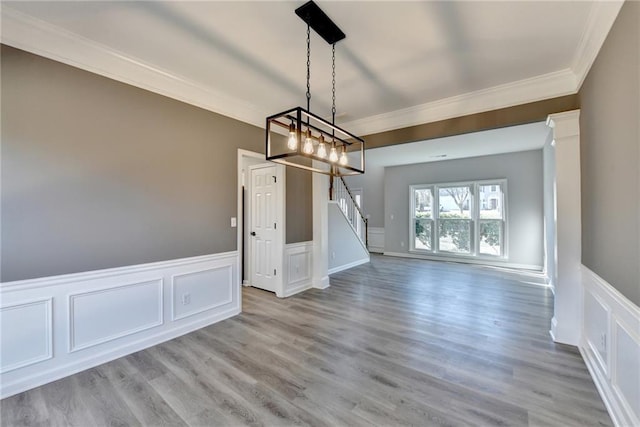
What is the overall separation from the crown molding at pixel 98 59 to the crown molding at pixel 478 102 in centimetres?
216

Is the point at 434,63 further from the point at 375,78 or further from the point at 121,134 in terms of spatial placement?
the point at 121,134

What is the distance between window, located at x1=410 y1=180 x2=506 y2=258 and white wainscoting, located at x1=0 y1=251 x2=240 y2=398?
614 centimetres

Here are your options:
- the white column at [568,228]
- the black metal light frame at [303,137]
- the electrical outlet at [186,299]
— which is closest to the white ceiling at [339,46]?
the white column at [568,228]

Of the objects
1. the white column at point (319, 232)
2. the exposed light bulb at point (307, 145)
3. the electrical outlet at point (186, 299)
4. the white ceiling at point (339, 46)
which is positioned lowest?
the electrical outlet at point (186, 299)

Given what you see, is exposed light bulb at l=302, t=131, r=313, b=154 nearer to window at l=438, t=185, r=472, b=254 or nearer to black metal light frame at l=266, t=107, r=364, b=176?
black metal light frame at l=266, t=107, r=364, b=176

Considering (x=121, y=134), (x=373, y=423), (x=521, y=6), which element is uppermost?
(x=521, y=6)

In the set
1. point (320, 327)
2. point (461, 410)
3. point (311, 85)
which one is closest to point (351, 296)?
point (320, 327)

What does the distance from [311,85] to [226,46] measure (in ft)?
3.42

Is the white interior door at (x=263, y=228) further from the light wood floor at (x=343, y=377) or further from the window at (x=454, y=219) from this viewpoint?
the window at (x=454, y=219)

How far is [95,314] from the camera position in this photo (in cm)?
242

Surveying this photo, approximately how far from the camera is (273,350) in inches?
104

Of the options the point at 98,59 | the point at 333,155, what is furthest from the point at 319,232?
the point at 98,59

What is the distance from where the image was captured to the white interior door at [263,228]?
14.5 ft

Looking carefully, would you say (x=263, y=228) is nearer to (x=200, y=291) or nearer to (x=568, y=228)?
(x=200, y=291)
